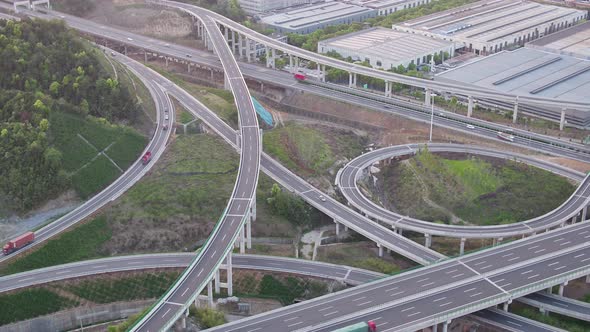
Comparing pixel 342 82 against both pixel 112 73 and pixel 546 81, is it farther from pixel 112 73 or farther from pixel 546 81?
pixel 112 73

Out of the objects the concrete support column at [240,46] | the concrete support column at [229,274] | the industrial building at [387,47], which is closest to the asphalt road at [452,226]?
the concrete support column at [229,274]

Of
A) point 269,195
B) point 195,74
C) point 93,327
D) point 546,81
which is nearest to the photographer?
point 93,327

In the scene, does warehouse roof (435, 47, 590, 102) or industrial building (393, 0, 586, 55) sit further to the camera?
industrial building (393, 0, 586, 55)

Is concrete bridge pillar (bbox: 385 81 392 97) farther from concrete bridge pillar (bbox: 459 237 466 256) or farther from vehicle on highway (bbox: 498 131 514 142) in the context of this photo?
concrete bridge pillar (bbox: 459 237 466 256)

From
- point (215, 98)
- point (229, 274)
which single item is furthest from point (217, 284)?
point (215, 98)

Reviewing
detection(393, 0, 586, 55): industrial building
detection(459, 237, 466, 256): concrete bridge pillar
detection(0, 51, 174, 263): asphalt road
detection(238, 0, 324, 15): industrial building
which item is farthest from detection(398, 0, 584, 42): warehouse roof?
detection(459, 237, 466, 256): concrete bridge pillar

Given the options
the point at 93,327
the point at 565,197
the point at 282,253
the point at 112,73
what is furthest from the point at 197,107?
the point at 565,197
